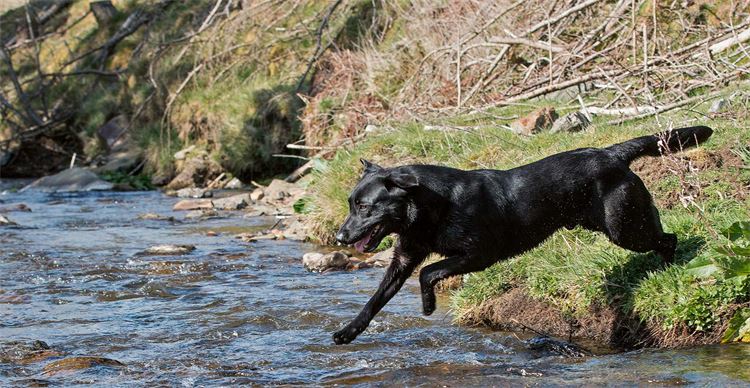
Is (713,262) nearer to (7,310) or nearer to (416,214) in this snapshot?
(416,214)

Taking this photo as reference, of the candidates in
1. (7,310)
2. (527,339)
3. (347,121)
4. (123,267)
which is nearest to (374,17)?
(347,121)

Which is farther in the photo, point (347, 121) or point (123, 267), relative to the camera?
point (347, 121)

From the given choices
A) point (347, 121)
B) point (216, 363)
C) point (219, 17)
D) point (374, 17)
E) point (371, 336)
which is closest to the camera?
point (216, 363)

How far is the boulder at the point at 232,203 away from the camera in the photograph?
45.0 ft

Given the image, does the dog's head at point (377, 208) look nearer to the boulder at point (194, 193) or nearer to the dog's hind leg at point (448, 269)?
the dog's hind leg at point (448, 269)

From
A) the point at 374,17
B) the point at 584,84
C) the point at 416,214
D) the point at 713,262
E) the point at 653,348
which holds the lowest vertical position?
the point at 653,348

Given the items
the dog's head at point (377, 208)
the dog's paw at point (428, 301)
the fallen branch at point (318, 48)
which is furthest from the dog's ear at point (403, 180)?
the fallen branch at point (318, 48)

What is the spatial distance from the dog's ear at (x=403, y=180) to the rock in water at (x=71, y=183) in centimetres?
1210

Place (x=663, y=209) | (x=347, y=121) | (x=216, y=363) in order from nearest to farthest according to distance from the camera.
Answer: (x=216, y=363) → (x=663, y=209) → (x=347, y=121)

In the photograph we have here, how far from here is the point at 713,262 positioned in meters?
5.49

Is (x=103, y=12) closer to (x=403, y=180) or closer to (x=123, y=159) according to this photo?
(x=123, y=159)

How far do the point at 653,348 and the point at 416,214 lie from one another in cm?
157

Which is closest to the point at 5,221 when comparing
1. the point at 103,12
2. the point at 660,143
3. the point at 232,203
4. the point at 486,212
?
the point at 232,203

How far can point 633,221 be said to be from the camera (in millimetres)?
5941
